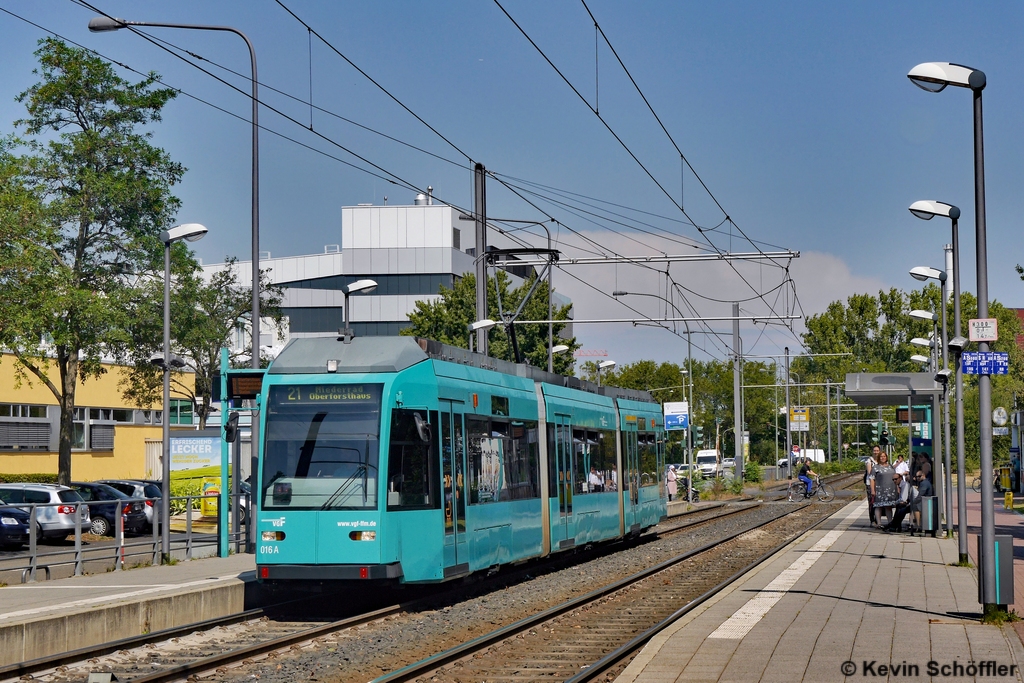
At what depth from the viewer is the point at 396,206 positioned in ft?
260

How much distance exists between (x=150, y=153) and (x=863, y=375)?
19.3 meters

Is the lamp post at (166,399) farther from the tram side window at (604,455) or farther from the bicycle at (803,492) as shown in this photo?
the bicycle at (803,492)

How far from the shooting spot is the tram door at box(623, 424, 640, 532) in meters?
24.4

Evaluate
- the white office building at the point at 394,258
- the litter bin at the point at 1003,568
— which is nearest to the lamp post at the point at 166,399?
the litter bin at the point at 1003,568

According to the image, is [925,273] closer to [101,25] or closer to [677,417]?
[101,25]

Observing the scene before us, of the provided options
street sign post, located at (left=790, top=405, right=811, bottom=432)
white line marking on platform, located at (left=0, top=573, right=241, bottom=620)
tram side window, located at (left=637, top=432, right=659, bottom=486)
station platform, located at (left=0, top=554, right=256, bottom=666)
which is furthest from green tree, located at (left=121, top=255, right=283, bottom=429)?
street sign post, located at (left=790, top=405, right=811, bottom=432)

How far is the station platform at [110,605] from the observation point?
1228 centimetres

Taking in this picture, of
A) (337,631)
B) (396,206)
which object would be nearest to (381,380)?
(337,631)

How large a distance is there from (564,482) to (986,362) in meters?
7.89

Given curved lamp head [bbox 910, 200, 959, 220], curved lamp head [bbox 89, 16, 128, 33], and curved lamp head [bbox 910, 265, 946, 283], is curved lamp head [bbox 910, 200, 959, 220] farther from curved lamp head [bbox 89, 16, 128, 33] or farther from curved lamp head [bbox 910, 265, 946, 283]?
curved lamp head [bbox 89, 16, 128, 33]

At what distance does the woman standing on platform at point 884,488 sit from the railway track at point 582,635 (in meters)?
7.65

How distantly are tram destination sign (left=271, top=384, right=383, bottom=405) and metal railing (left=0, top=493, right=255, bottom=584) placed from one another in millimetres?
5012

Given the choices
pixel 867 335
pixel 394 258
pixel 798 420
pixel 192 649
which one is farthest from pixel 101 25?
pixel 867 335

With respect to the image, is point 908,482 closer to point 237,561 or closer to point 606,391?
point 606,391
